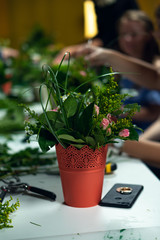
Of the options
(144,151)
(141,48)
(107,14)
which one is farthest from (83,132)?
(107,14)

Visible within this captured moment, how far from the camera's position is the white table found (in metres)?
→ 0.60

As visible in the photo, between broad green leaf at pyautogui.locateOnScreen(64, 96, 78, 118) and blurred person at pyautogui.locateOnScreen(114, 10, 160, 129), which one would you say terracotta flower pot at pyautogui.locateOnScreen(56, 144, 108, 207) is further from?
blurred person at pyautogui.locateOnScreen(114, 10, 160, 129)

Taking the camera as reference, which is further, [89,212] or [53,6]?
[53,6]

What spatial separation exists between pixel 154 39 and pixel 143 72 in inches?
8.0

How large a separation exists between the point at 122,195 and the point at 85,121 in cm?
20

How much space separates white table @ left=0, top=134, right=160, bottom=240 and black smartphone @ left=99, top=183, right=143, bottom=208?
10 mm

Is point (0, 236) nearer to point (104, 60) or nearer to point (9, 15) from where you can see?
point (104, 60)

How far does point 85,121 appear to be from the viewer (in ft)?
2.21

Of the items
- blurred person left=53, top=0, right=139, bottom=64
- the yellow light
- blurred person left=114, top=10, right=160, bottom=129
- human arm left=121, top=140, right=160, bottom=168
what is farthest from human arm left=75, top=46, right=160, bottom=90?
blurred person left=53, top=0, right=139, bottom=64

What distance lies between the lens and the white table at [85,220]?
0.60m

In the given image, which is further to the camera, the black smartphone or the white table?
the black smartphone

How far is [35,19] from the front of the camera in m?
6.61

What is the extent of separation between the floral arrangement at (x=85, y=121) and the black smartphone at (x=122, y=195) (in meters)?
0.13

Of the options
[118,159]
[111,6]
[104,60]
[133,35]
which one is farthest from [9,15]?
[118,159]
